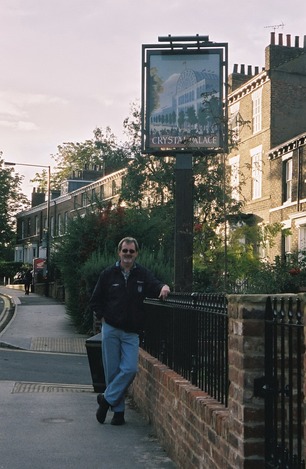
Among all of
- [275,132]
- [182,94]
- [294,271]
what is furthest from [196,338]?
[275,132]

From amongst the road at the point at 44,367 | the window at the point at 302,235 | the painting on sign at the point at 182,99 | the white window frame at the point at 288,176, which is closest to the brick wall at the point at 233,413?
the road at the point at 44,367

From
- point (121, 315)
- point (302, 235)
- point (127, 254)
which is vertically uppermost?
point (302, 235)

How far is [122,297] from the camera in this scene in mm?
7809

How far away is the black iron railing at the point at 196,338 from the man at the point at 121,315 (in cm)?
33

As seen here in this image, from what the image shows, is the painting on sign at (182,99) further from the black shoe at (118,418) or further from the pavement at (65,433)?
the black shoe at (118,418)

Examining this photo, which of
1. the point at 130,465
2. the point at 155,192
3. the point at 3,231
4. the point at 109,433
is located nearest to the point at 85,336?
the point at 155,192

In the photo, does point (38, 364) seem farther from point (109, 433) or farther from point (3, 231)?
point (3, 231)

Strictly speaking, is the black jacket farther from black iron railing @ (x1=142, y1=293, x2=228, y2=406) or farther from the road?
the road

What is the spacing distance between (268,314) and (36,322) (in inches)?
822

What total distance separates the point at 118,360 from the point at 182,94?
9328 millimetres

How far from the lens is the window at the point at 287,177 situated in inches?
1187

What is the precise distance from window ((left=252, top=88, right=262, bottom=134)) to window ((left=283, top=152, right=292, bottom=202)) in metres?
3.13

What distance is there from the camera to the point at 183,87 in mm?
16234

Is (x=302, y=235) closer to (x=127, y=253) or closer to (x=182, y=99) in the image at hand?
(x=182, y=99)
